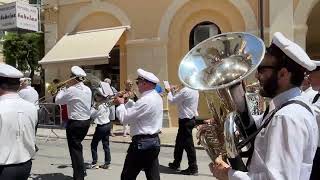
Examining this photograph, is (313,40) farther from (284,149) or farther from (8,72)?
(284,149)

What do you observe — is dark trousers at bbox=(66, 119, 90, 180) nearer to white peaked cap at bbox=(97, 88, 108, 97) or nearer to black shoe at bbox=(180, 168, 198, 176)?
white peaked cap at bbox=(97, 88, 108, 97)

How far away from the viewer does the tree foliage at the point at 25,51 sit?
2977cm

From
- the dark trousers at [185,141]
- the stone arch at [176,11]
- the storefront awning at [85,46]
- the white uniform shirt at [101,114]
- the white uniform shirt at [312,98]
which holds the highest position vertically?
the stone arch at [176,11]

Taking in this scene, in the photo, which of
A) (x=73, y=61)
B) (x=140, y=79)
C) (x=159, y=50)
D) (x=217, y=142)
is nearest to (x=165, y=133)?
(x=159, y=50)

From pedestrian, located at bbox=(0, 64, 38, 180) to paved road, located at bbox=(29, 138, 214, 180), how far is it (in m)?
4.16

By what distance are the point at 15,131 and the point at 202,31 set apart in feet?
44.6

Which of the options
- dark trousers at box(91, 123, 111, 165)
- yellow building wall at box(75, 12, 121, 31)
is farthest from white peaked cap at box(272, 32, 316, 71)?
yellow building wall at box(75, 12, 121, 31)

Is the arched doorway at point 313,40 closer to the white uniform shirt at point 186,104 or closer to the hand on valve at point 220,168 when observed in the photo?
the white uniform shirt at point 186,104

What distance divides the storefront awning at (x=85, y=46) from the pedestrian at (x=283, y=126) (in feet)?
49.2

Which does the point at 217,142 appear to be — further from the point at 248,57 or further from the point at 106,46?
the point at 106,46

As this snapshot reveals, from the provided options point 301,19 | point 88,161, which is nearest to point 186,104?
point 88,161

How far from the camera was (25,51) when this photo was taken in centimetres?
2988

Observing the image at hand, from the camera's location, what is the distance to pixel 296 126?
2426mm

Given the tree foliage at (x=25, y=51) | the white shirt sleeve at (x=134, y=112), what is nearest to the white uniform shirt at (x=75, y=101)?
the white shirt sleeve at (x=134, y=112)
